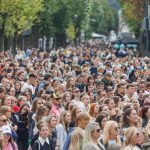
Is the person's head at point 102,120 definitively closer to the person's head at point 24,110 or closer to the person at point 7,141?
the person at point 7,141

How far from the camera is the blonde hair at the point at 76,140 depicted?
1494cm

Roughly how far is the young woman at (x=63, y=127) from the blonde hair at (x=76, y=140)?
1.56 m

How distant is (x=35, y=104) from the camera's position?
778 inches

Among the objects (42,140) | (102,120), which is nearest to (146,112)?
(102,120)

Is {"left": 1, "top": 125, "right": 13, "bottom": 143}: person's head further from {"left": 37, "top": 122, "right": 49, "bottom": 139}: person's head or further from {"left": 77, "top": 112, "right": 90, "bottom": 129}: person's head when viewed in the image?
{"left": 77, "top": 112, "right": 90, "bottom": 129}: person's head


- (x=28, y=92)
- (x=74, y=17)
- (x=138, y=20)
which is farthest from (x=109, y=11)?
(x=28, y=92)

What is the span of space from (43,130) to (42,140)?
8.0 inches

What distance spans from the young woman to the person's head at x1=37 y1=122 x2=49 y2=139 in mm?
709

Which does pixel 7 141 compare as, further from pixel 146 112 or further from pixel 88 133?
pixel 146 112

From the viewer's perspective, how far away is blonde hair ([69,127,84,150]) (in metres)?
14.9

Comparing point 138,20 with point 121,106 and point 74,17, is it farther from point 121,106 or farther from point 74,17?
point 121,106

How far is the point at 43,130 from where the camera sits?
16094mm

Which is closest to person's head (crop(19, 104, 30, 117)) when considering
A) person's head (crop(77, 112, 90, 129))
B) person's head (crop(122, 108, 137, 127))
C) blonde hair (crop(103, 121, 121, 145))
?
person's head (crop(122, 108, 137, 127))

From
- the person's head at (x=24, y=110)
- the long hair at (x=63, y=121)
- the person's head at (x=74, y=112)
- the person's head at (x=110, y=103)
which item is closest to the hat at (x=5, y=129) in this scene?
the long hair at (x=63, y=121)
